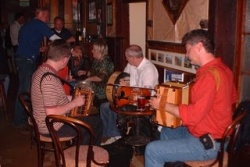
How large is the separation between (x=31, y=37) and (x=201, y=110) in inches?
125

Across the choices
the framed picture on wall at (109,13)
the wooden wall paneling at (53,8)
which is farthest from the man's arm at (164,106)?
the wooden wall paneling at (53,8)

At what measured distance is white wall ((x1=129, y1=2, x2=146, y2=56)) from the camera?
528 cm

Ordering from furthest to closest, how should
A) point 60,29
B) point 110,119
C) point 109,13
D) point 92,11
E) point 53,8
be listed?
point 53,8 < point 60,29 < point 92,11 < point 109,13 < point 110,119

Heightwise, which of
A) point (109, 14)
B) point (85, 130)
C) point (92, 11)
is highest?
point (92, 11)

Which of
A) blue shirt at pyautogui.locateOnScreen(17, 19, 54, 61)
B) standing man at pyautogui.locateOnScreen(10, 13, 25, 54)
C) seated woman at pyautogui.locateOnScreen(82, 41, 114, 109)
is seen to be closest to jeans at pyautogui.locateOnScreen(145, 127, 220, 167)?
seated woman at pyautogui.locateOnScreen(82, 41, 114, 109)

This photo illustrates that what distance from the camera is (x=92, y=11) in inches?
257

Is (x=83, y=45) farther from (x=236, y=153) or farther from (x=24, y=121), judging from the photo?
(x=236, y=153)

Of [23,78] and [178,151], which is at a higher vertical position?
[23,78]

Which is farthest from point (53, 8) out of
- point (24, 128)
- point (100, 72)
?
point (100, 72)

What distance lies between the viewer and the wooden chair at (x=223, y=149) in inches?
80.1

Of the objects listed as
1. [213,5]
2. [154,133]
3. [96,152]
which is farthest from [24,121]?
[213,5]

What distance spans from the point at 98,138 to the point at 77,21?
5.25m

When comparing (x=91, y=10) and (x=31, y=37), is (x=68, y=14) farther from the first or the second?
(x=31, y=37)

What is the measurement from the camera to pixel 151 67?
354 cm
